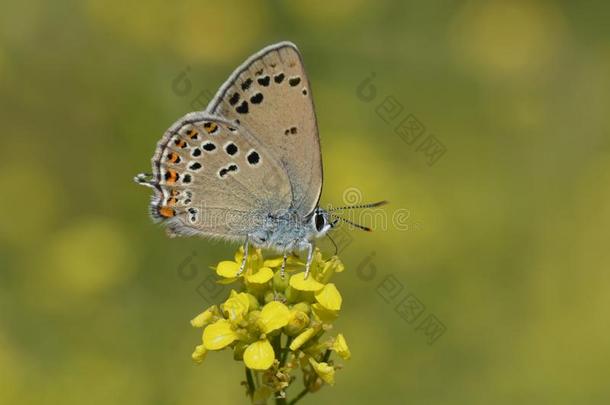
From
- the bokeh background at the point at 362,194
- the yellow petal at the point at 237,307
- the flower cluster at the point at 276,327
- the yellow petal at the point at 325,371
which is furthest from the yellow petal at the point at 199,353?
the bokeh background at the point at 362,194

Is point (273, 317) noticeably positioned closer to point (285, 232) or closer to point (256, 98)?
point (285, 232)

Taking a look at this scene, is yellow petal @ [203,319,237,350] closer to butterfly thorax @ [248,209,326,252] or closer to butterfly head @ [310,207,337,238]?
butterfly thorax @ [248,209,326,252]

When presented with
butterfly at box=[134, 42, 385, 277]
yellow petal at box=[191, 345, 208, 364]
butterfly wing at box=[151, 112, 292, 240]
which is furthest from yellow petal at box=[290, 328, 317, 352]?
butterfly wing at box=[151, 112, 292, 240]

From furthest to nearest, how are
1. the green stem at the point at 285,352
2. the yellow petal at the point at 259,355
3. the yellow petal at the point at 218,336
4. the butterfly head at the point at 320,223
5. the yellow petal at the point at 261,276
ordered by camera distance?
the butterfly head at the point at 320,223
the yellow petal at the point at 261,276
the green stem at the point at 285,352
the yellow petal at the point at 218,336
the yellow petal at the point at 259,355

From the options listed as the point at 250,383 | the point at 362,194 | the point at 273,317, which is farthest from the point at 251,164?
the point at 362,194

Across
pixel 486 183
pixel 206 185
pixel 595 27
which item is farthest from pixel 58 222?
pixel 595 27

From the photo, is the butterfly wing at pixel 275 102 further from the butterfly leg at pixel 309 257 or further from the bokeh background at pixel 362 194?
the bokeh background at pixel 362 194
